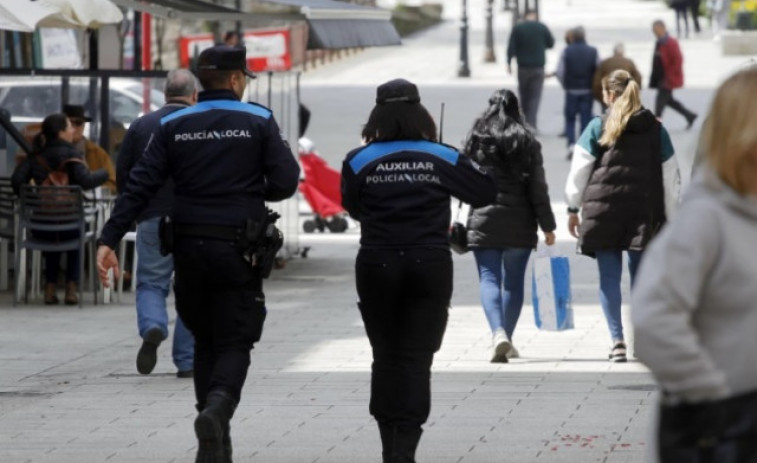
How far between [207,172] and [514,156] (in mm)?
3221

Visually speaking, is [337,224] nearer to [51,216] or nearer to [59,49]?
[51,216]

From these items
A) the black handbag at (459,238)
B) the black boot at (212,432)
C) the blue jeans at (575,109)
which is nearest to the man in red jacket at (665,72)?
the blue jeans at (575,109)

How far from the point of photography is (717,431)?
369 centimetres

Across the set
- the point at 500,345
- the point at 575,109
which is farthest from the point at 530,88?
the point at 500,345

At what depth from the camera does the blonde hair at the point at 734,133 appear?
11.9 ft

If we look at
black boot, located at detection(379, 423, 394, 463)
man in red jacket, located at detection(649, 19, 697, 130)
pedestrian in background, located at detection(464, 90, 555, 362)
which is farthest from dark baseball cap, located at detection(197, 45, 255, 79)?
man in red jacket, located at detection(649, 19, 697, 130)

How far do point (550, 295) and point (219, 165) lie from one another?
379cm

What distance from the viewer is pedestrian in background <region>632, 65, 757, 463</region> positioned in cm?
365

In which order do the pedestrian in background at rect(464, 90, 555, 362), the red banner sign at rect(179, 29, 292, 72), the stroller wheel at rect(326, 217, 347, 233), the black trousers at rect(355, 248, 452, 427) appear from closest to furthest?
1. the black trousers at rect(355, 248, 452, 427)
2. the pedestrian in background at rect(464, 90, 555, 362)
3. the stroller wheel at rect(326, 217, 347, 233)
4. the red banner sign at rect(179, 29, 292, 72)

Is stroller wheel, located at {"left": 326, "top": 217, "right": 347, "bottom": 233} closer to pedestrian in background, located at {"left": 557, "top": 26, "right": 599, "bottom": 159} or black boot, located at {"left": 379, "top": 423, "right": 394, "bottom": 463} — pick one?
pedestrian in background, located at {"left": 557, "top": 26, "right": 599, "bottom": 159}

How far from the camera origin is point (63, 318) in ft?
41.0

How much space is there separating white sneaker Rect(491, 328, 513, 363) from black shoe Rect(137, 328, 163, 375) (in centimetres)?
194

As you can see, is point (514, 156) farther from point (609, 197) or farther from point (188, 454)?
point (188, 454)

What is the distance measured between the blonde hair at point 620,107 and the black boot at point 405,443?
3.29 meters
